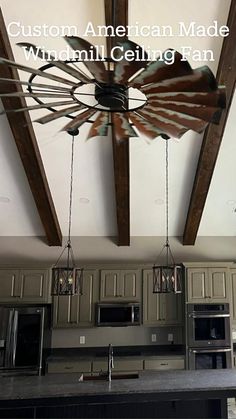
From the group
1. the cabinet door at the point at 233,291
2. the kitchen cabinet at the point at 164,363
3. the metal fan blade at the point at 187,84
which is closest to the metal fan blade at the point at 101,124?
the metal fan blade at the point at 187,84

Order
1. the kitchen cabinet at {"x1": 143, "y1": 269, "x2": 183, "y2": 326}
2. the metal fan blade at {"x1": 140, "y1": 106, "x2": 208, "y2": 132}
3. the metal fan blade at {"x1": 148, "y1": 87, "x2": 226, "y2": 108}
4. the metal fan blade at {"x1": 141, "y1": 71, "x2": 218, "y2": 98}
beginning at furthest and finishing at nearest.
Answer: the kitchen cabinet at {"x1": 143, "y1": 269, "x2": 183, "y2": 326} → the metal fan blade at {"x1": 140, "y1": 106, "x2": 208, "y2": 132} → the metal fan blade at {"x1": 148, "y1": 87, "x2": 226, "y2": 108} → the metal fan blade at {"x1": 141, "y1": 71, "x2": 218, "y2": 98}

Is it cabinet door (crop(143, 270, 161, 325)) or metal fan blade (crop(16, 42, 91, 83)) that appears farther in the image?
cabinet door (crop(143, 270, 161, 325))

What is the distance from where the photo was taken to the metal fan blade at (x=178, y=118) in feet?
7.14

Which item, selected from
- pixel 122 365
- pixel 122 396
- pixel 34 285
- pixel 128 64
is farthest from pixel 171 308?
pixel 128 64

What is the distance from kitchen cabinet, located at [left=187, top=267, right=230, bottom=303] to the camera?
571 centimetres

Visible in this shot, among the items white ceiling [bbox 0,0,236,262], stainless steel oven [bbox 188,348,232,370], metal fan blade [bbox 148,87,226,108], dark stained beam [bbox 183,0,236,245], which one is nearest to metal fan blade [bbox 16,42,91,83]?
metal fan blade [bbox 148,87,226,108]

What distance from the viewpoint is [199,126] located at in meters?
2.27

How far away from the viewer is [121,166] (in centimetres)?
473

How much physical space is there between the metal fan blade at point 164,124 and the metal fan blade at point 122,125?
15 centimetres

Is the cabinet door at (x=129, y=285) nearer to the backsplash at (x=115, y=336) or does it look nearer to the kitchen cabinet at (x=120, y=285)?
the kitchen cabinet at (x=120, y=285)

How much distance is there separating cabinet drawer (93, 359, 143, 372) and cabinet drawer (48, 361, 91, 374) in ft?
0.40

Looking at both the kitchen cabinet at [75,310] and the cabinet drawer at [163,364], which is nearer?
the cabinet drawer at [163,364]

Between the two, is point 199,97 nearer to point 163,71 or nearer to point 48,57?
point 163,71

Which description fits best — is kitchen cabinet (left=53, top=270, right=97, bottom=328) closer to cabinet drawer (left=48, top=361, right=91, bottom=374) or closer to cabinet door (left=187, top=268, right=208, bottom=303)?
cabinet drawer (left=48, top=361, right=91, bottom=374)
